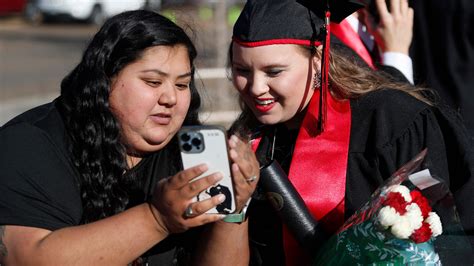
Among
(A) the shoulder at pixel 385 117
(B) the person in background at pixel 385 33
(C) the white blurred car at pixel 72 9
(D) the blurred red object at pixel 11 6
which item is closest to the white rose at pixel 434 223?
(A) the shoulder at pixel 385 117

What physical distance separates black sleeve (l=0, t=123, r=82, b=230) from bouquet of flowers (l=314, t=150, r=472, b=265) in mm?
787

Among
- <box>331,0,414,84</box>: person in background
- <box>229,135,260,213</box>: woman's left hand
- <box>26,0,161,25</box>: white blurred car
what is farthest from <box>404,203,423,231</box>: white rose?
<box>26,0,161,25</box>: white blurred car

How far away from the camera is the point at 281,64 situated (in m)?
2.88

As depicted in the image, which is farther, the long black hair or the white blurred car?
the white blurred car

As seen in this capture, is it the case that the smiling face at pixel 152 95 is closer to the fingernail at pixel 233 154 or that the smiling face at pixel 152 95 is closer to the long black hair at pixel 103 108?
the long black hair at pixel 103 108

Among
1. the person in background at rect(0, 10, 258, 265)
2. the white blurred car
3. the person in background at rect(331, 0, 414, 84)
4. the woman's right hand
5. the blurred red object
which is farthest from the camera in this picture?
the blurred red object

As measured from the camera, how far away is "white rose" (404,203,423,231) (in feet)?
7.36

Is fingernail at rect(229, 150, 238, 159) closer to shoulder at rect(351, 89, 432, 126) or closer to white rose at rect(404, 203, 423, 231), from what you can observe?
white rose at rect(404, 203, 423, 231)

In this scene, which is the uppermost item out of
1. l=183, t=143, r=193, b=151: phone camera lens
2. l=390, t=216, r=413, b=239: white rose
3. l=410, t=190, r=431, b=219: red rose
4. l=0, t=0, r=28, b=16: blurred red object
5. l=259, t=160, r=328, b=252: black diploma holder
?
l=183, t=143, r=193, b=151: phone camera lens

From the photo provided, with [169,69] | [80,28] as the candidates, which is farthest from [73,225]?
[80,28]

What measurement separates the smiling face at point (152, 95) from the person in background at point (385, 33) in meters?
1.11

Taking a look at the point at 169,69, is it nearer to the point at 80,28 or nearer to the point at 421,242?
the point at 421,242

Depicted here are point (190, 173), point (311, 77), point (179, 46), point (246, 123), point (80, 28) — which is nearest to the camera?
point (190, 173)

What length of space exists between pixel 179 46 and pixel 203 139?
540 mm
